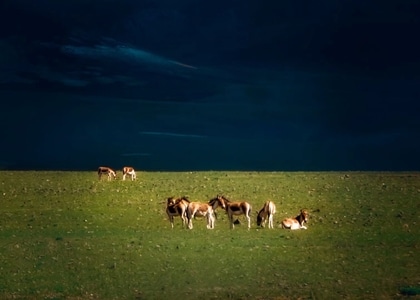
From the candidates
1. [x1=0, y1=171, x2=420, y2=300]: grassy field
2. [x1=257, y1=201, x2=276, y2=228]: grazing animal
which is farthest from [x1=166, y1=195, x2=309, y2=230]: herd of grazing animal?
[x1=0, y1=171, x2=420, y2=300]: grassy field

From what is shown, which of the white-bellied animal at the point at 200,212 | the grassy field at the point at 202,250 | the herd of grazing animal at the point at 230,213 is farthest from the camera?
the white-bellied animal at the point at 200,212

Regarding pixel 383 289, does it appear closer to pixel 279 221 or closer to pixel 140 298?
pixel 140 298

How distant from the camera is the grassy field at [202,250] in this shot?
55.4 ft

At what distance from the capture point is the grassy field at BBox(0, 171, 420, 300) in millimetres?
16875

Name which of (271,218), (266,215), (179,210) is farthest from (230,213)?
(179,210)

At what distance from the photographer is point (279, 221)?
90.3 ft

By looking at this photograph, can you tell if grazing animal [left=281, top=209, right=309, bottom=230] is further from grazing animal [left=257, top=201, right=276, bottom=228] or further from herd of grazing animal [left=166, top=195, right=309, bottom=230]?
grazing animal [left=257, top=201, right=276, bottom=228]

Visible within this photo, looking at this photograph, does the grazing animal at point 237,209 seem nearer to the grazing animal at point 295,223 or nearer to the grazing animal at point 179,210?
the grazing animal at point 295,223

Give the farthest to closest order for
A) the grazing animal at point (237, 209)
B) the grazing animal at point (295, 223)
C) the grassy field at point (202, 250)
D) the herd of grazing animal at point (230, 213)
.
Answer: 1. the grazing animal at point (237, 209)
2. the herd of grazing animal at point (230, 213)
3. the grazing animal at point (295, 223)
4. the grassy field at point (202, 250)

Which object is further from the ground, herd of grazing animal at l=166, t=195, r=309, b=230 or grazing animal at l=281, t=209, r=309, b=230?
herd of grazing animal at l=166, t=195, r=309, b=230

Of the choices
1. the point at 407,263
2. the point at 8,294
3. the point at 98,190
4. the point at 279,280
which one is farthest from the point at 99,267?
the point at 98,190

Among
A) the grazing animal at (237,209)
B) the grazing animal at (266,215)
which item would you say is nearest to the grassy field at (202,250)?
the grazing animal at (266,215)

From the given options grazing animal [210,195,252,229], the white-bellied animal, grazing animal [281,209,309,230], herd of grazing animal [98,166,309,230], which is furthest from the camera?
grazing animal [210,195,252,229]

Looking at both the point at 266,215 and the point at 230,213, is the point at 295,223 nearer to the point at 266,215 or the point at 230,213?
the point at 266,215
